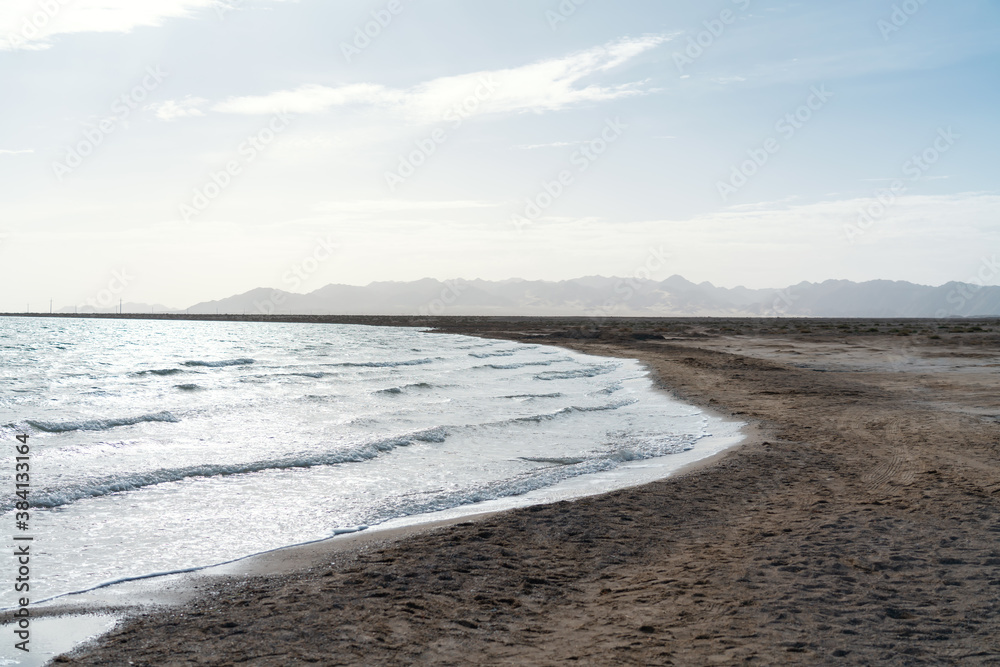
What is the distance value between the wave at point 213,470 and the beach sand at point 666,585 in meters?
4.55

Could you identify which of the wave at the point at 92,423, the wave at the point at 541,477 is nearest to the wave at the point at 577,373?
the wave at the point at 541,477

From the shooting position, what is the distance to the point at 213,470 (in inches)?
449

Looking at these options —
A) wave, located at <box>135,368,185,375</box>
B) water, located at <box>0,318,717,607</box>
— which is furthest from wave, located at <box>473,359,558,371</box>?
wave, located at <box>135,368,185,375</box>

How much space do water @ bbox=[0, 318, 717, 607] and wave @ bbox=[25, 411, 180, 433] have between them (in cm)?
6

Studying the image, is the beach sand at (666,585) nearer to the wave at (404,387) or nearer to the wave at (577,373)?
→ the wave at (404,387)

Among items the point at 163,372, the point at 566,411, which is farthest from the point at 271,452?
the point at 163,372

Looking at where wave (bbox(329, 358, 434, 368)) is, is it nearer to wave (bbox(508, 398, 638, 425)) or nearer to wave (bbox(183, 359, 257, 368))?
wave (bbox(183, 359, 257, 368))

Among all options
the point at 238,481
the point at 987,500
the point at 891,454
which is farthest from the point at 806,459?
the point at 238,481

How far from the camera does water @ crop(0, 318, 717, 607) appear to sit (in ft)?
25.7

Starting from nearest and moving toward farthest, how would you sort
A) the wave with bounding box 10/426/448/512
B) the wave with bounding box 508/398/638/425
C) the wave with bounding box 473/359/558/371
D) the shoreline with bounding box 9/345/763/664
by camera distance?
the shoreline with bounding box 9/345/763/664 < the wave with bounding box 10/426/448/512 < the wave with bounding box 508/398/638/425 < the wave with bounding box 473/359/558/371

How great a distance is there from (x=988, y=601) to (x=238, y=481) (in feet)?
32.7

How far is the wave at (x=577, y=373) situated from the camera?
2896 centimetres

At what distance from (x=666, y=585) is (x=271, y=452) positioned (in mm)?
9458

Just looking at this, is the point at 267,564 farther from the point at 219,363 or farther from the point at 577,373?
the point at 219,363
